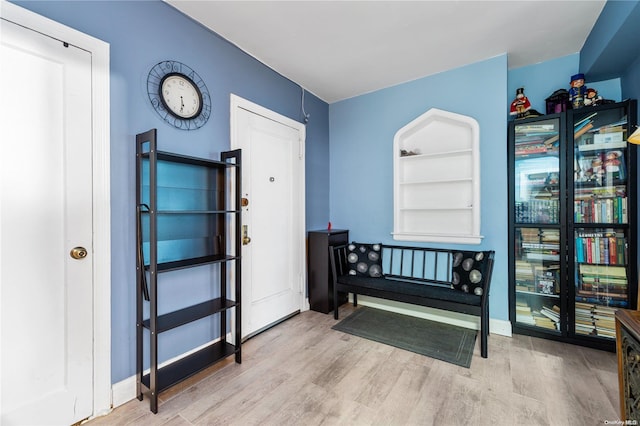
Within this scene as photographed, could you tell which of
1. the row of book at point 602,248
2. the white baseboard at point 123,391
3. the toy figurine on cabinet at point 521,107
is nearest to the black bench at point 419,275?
the row of book at point 602,248

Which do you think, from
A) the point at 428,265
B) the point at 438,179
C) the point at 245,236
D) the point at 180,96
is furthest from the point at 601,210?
the point at 180,96

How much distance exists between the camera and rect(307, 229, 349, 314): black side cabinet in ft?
10.1

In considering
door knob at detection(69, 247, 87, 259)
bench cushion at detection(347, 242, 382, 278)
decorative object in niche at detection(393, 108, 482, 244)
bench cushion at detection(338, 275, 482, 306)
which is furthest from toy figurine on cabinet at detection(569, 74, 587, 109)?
door knob at detection(69, 247, 87, 259)

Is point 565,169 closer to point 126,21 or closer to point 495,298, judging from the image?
point 495,298

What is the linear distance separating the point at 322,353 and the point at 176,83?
237 cm

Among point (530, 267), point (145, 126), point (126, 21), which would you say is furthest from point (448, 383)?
point (126, 21)

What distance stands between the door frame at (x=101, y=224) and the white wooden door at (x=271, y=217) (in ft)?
3.07

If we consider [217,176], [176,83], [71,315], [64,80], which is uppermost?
[176,83]

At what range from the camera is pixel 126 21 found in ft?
5.52

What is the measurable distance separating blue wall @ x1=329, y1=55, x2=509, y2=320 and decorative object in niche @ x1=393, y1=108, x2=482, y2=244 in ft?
0.29

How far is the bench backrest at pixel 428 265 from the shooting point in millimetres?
2459

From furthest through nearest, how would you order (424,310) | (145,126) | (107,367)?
(424,310) → (145,126) → (107,367)

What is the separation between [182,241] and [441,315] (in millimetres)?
2609

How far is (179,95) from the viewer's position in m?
1.96
